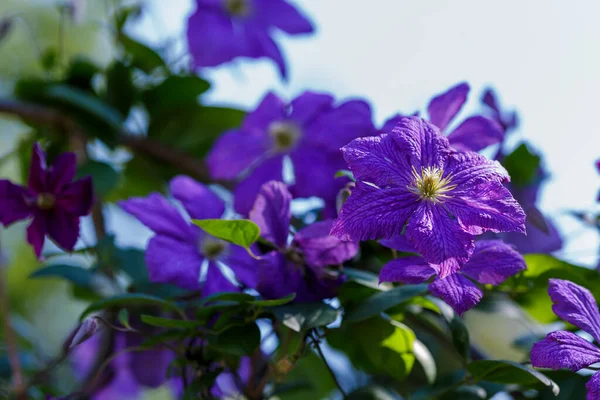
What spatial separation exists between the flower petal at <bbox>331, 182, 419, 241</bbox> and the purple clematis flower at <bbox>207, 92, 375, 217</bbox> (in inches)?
8.1

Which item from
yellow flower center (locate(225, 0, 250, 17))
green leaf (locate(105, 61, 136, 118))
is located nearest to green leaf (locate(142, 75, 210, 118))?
green leaf (locate(105, 61, 136, 118))

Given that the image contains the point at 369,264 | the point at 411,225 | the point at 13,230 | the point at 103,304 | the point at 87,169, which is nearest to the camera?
the point at 411,225

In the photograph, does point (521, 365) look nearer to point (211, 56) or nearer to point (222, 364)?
point (222, 364)

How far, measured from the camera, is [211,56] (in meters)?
0.97

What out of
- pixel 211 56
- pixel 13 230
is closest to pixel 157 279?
pixel 211 56

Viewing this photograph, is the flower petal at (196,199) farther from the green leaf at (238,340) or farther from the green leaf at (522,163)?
the green leaf at (522,163)

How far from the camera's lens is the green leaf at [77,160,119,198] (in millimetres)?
861

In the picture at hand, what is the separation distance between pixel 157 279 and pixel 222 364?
0.10 m

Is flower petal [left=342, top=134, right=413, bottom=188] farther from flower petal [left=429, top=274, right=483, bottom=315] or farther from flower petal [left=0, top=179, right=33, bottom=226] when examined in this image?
flower petal [left=0, top=179, right=33, bottom=226]

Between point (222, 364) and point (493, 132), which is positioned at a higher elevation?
point (493, 132)

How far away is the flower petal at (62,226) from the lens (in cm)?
65

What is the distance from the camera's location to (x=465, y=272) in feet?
1.76

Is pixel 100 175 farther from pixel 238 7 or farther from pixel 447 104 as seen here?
pixel 447 104

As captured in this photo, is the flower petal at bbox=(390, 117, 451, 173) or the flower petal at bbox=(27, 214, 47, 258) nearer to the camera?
the flower petal at bbox=(390, 117, 451, 173)
